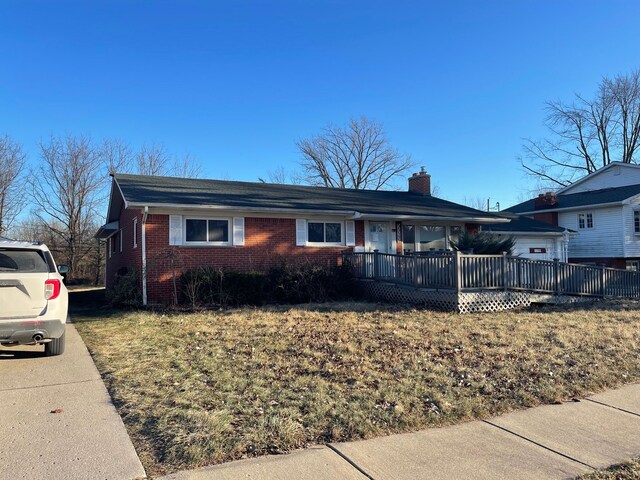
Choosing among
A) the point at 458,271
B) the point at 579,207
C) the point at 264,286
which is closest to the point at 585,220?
the point at 579,207

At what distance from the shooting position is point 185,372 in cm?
642

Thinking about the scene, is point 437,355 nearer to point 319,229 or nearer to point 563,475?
point 563,475

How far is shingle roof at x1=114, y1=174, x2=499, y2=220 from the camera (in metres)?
14.8

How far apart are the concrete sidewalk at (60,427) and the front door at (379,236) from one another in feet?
39.8

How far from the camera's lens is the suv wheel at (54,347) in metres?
7.44

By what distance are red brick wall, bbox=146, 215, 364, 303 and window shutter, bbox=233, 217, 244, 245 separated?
17cm

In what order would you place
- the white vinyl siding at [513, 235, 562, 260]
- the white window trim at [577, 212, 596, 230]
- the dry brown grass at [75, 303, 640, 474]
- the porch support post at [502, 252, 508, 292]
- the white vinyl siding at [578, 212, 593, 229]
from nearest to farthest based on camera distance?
the dry brown grass at [75, 303, 640, 474] < the porch support post at [502, 252, 508, 292] < the white vinyl siding at [513, 235, 562, 260] < the white window trim at [577, 212, 596, 230] < the white vinyl siding at [578, 212, 593, 229]

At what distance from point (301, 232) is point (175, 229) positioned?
166 inches

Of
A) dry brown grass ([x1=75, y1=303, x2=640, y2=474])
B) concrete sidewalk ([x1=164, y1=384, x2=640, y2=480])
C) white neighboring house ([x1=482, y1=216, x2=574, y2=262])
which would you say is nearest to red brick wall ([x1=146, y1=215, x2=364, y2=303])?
dry brown grass ([x1=75, y1=303, x2=640, y2=474])

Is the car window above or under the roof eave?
under

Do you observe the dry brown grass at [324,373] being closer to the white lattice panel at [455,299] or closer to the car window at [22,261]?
the white lattice panel at [455,299]

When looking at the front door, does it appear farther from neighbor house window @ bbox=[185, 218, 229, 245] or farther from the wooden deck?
neighbor house window @ bbox=[185, 218, 229, 245]

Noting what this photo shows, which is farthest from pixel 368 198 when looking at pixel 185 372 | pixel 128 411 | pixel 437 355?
pixel 128 411

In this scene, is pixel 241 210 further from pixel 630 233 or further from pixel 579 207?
pixel 630 233
